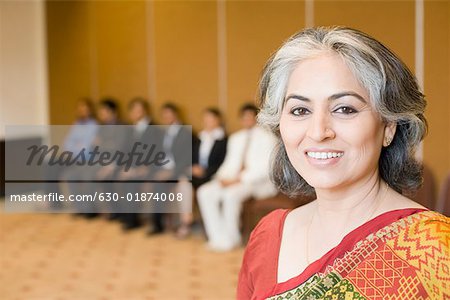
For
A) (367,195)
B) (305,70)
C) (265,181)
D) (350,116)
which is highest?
(305,70)

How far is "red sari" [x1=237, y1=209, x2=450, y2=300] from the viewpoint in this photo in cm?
122

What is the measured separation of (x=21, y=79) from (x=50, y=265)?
167 inches

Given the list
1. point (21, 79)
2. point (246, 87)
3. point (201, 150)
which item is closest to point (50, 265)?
point (201, 150)

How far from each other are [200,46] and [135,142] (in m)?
1.46

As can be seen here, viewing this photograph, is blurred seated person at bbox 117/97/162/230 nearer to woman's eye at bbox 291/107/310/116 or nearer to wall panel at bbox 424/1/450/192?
wall panel at bbox 424/1/450/192

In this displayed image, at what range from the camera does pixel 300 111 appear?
4.60 ft

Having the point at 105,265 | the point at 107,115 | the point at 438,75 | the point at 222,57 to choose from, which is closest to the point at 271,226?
the point at 438,75

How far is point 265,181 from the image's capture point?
5730 millimetres

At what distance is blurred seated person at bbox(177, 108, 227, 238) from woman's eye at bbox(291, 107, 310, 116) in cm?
479

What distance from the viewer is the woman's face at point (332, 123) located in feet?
4.35

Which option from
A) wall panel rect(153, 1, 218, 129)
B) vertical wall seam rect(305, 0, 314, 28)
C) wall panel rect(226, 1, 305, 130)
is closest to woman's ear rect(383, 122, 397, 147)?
vertical wall seam rect(305, 0, 314, 28)

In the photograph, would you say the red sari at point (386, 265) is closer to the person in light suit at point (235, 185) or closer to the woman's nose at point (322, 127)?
the woman's nose at point (322, 127)

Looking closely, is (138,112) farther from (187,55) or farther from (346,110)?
(346,110)

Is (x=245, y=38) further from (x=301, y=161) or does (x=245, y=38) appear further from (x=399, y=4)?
(x=301, y=161)
